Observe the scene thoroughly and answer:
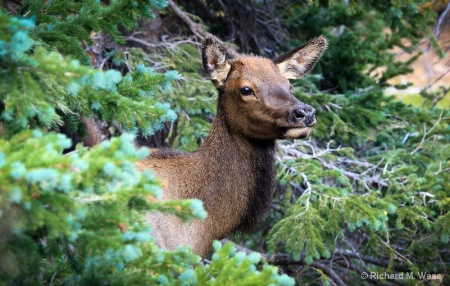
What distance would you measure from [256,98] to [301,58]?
1.09 metres

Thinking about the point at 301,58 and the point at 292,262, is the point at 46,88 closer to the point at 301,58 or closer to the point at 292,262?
the point at 301,58

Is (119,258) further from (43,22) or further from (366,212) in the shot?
(366,212)

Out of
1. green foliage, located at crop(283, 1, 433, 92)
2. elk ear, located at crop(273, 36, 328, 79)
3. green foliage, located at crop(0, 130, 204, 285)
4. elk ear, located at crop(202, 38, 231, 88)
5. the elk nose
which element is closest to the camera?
green foliage, located at crop(0, 130, 204, 285)

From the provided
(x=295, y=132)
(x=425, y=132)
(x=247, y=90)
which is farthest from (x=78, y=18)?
(x=425, y=132)

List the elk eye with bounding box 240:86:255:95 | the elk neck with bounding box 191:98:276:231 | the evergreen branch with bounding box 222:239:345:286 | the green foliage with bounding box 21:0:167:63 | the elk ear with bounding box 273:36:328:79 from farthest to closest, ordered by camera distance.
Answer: the evergreen branch with bounding box 222:239:345:286 → the elk ear with bounding box 273:36:328:79 → the elk eye with bounding box 240:86:255:95 → the elk neck with bounding box 191:98:276:231 → the green foliage with bounding box 21:0:167:63

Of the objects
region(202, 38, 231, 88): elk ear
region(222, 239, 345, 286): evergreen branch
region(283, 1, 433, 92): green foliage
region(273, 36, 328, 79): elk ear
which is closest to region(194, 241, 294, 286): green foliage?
region(202, 38, 231, 88): elk ear

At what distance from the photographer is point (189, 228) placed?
15.4 feet

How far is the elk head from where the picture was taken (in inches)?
188

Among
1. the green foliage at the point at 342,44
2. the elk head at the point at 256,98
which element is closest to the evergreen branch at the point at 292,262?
the elk head at the point at 256,98

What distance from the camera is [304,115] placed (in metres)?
4.70

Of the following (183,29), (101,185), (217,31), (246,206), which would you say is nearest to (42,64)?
(101,185)

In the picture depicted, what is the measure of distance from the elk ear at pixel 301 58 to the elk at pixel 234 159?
1.44ft

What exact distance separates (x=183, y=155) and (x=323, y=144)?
349 centimetres

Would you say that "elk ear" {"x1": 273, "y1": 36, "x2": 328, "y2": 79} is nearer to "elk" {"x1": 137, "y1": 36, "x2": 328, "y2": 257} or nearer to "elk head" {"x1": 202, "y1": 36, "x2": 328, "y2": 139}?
"elk head" {"x1": 202, "y1": 36, "x2": 328, "y2": 139}
